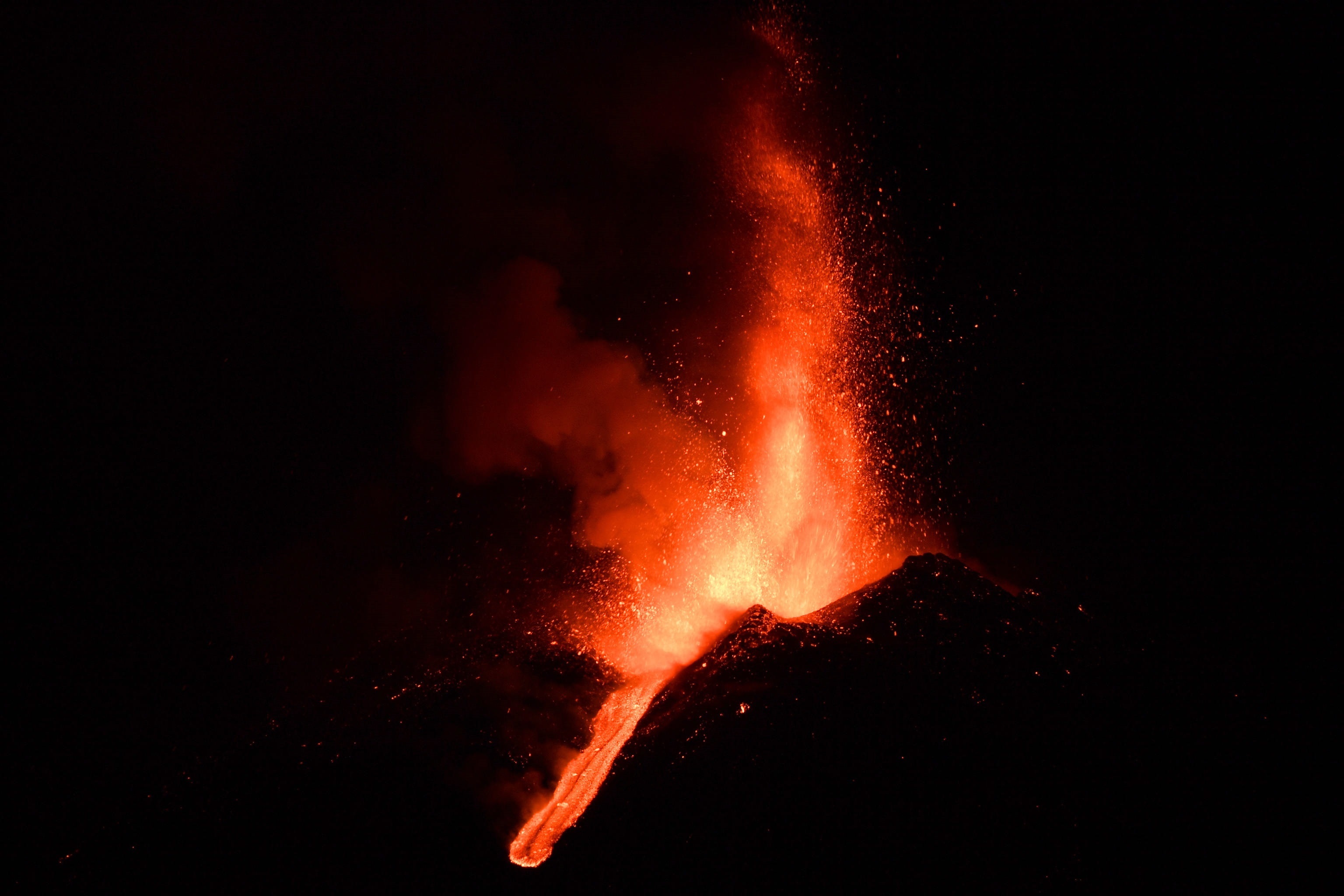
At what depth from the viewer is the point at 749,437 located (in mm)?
7840

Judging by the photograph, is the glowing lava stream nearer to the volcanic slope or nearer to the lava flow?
the volcanic slope

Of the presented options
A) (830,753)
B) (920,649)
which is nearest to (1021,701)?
(920,649)

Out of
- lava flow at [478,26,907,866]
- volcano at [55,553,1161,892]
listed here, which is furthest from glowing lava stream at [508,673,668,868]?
lava flow at [478,26,907,866]

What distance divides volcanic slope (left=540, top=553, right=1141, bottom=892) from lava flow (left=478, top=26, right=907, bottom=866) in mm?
2647

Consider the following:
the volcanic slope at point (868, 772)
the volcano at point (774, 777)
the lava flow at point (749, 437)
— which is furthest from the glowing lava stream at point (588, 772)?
the lava flow at point (749, 437)

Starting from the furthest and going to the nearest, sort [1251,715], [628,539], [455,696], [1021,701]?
[628,539], [455,696], [1251,715], [1021,701]

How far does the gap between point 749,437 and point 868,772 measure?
4.80 metres

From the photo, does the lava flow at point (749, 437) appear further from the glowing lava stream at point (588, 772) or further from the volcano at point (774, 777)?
the volcano at point (774, 777)

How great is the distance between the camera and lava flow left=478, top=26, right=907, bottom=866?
23.0ft

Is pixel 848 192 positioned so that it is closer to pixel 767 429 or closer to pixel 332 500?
→ pixel 767 429

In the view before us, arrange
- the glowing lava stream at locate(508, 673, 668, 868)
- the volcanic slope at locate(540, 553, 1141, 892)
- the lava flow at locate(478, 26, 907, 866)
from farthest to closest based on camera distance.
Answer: the lava flow at locate(478, 26, 907, 866) < the glowing lava stream at locate(508, 673, 668, 868) < the volcanic slope at locate(540, 553, 1141, 892)

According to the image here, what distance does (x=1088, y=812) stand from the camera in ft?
11.0

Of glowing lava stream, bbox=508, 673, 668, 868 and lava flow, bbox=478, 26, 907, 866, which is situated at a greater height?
lava flow, bbox=478, 26, 907, 866

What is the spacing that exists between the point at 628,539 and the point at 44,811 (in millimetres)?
4633
